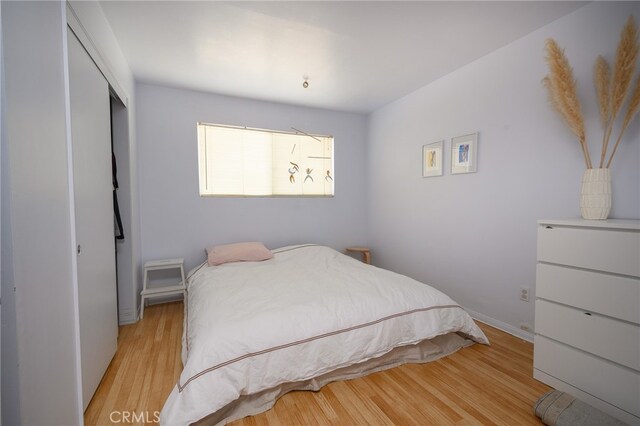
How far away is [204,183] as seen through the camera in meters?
3.21

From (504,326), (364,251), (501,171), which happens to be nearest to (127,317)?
(364,251)

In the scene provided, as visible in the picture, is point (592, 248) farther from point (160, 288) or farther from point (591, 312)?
point (160, 288)

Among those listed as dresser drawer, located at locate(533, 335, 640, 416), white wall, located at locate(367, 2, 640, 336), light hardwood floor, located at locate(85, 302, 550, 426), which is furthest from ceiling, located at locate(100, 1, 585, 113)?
light hardwood floor, located at locate(85, 302, 550, 426)

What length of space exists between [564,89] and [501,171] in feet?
2.55

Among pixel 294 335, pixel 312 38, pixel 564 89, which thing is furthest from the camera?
pixel 312 38

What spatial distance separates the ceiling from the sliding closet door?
67cm

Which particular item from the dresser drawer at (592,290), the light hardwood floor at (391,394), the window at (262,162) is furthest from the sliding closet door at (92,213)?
the dresser drawer at (592,290)

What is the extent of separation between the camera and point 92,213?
1.53m

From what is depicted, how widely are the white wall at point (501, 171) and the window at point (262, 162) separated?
43.6 inches

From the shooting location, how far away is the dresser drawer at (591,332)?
1297 millimetres

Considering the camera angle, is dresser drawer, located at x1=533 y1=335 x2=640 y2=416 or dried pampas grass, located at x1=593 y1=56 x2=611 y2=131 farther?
dried pampas grass, located at x1=593 y1=56 x2=611 y2=131

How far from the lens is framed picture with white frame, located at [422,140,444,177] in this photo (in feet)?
9.25

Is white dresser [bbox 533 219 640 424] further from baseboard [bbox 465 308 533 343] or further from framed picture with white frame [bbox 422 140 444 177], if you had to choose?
framed picture with white frame [bbox 422 140 444 177]

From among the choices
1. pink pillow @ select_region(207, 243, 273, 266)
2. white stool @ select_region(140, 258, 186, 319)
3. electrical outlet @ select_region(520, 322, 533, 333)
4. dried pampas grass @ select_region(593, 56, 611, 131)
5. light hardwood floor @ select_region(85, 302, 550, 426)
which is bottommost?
light hardwood floor @ select_region(85, 302, 550, 426)
